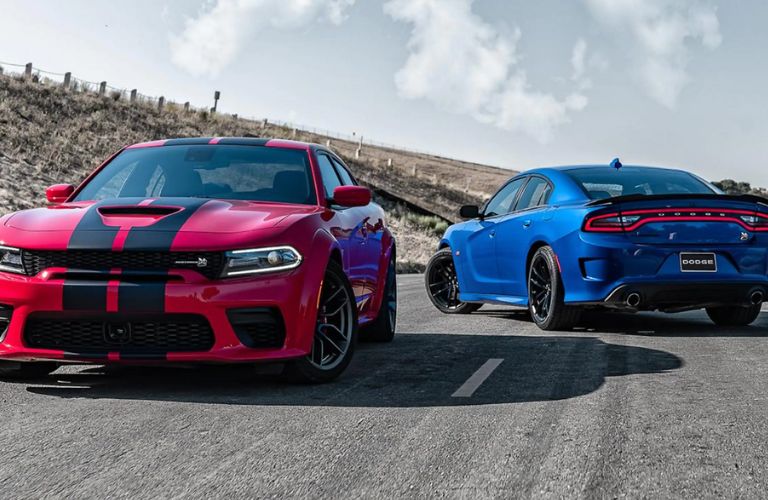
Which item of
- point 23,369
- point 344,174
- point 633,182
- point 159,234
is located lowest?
point 23,369

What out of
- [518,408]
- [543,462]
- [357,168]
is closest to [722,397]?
[518,408]

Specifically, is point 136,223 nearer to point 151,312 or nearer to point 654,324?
point 151,312

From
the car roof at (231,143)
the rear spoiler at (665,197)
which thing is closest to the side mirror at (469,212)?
the rear spoiler at (665,197)

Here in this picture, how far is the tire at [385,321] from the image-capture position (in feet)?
25.3

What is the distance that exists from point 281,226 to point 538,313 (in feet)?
13.2

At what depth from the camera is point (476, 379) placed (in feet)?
19.1

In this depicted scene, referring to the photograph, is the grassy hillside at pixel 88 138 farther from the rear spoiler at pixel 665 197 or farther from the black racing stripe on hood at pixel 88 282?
the black racing stripe on hood at pixel 88 282

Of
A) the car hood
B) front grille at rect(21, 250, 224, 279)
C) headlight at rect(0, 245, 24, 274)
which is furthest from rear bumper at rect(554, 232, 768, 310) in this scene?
headlight at rect(0, 245, 24, 274)

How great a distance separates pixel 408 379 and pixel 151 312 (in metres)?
1.63

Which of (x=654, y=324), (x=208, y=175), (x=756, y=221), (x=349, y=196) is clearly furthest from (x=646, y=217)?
(x=208, y=175)

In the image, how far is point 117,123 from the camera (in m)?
42.3

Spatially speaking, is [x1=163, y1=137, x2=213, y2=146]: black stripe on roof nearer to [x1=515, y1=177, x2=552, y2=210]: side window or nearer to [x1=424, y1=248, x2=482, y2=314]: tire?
[x1=515, y1=177, x2=552, y2=210]: side window

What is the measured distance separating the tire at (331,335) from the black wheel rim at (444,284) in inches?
197

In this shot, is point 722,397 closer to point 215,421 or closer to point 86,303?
point 215,421
